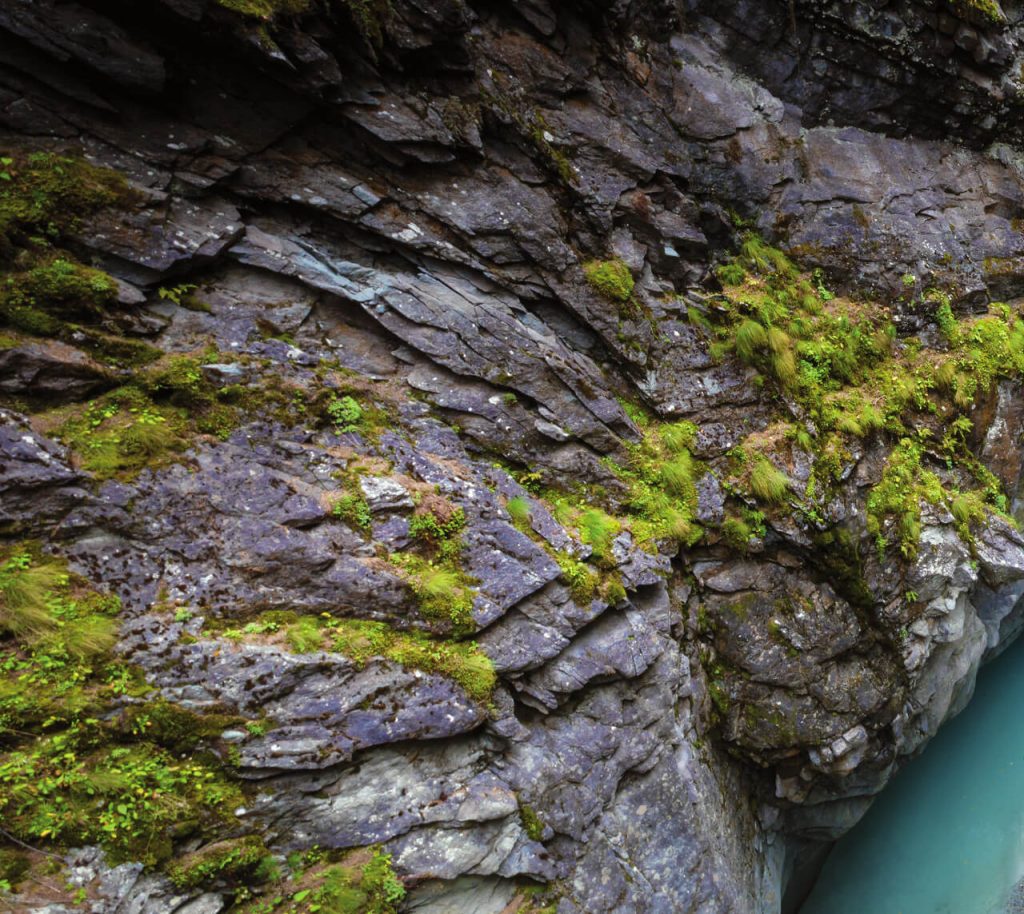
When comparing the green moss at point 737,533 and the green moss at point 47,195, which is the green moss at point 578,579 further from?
the green moss at point 47,195

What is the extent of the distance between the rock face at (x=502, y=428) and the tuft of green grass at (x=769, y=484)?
0.82 feet

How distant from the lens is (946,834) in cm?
823

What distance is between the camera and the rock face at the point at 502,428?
4113mm

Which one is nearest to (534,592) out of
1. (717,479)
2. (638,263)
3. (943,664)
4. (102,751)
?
(717,479)

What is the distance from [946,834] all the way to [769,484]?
7028 millimetres

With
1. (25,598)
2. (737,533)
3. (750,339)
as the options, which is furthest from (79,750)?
(750,339)

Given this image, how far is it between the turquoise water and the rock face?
1443 millimetres

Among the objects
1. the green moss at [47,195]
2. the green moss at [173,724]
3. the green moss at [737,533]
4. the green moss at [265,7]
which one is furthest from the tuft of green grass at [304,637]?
the green moss at [265,7]

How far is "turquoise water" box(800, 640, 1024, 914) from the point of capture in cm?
771

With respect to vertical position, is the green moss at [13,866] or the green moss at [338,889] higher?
the green moss at [338,889]

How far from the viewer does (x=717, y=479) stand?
6461 mm

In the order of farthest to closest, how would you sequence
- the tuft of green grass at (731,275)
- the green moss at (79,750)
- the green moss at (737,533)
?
the tuft of green grass at (731,275)
the green moss at (737,533)
the green moss at (79,750)

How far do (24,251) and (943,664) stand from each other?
11.1 m

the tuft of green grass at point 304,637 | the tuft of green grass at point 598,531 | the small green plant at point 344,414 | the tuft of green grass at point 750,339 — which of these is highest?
the tuft of green grass at point 750,339
